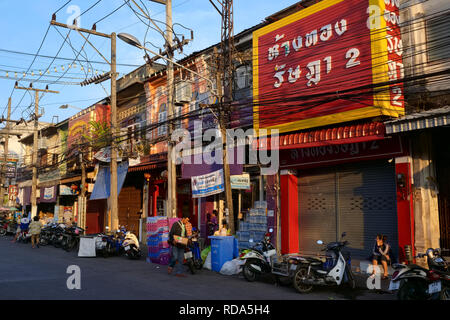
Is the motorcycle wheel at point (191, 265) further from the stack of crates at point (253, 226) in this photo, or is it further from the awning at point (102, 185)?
the awning at point (102, 185)

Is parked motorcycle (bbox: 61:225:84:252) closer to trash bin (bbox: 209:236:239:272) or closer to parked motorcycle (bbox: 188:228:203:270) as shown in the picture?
parked motorcycle (bbox: 188:228:203:270)

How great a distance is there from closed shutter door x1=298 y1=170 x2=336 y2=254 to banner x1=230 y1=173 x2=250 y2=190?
2.06 m

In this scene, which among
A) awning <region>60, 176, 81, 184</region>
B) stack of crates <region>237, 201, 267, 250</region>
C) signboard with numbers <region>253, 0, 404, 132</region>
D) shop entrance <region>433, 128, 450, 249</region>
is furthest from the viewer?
awning <region>60, 176, 81, 184</region>

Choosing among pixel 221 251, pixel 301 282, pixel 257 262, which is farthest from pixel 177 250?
pixel 301 282

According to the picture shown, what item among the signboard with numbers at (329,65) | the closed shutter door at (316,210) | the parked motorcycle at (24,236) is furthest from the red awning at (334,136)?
the parked motorcycle at (24,236)

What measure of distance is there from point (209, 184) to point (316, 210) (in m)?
4.25

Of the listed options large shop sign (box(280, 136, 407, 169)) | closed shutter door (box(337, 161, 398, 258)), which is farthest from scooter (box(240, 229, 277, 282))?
large shop sign (box(280, 136, 407, 169))

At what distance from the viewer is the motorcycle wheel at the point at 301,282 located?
9.22m

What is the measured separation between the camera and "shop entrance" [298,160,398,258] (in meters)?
13.0

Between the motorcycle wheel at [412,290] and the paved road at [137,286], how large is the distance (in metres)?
1.15

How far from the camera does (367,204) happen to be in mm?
13594

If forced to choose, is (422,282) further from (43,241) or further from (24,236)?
(24,236)

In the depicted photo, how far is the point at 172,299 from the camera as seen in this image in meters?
8.02
